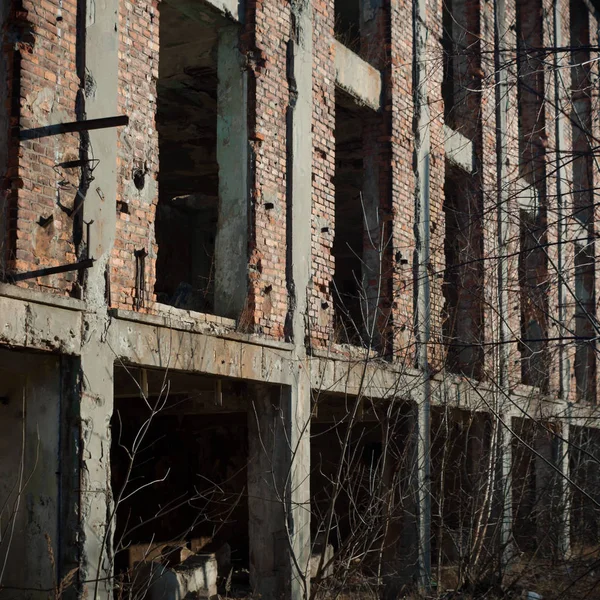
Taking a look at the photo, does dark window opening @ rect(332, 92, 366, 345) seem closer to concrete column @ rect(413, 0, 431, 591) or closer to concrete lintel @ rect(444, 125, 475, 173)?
concrete column @ rect(413, 0, 431, 591)

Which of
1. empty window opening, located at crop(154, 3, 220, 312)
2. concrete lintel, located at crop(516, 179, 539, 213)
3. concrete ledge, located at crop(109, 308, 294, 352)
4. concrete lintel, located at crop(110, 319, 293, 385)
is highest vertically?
empty window opening, located at crop(154, 3, 220, 312)

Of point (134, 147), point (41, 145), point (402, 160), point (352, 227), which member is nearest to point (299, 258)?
point (134, 147)

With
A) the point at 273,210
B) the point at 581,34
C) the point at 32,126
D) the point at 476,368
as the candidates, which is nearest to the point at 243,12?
the point at 273,210

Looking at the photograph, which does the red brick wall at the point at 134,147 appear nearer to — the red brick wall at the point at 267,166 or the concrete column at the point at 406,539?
the red brick wall at the point at 267,166

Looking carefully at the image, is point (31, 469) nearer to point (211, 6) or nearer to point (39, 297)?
point (39, 297)

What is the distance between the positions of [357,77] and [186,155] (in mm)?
3450

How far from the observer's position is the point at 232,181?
9883mm

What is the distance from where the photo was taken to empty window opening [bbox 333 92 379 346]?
38.4ft

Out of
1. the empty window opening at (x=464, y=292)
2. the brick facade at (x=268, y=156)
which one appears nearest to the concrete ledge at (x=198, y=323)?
the brick facade at (x=268, y=156)

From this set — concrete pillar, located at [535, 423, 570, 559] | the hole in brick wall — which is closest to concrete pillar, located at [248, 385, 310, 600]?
concrete pillar, located at [535, 423, 570, 559]

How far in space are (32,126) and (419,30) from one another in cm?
767

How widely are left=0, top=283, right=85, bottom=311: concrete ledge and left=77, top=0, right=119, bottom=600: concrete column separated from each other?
7.8 inches

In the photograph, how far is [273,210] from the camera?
1006 cm

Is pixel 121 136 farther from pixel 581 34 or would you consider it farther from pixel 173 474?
pixel 581 34
